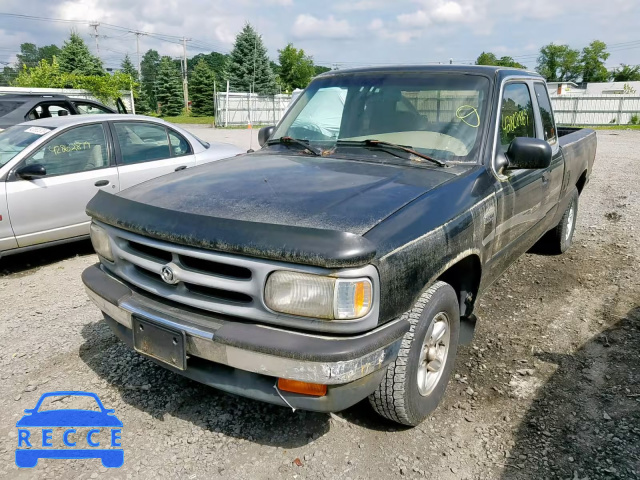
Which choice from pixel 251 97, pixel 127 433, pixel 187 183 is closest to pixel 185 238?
pixel 187 183

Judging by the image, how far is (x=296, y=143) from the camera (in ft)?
12.2

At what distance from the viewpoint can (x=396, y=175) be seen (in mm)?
2875

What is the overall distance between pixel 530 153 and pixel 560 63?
107365 millimetres

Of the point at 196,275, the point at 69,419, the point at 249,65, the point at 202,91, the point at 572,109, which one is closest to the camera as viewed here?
the point at 196,275

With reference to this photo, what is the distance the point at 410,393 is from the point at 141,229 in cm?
155

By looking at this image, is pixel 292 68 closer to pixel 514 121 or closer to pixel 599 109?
pixel 599 109

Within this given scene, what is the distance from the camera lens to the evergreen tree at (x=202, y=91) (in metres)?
51.2

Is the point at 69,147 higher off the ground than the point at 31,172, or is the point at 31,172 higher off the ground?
the point at 69,147

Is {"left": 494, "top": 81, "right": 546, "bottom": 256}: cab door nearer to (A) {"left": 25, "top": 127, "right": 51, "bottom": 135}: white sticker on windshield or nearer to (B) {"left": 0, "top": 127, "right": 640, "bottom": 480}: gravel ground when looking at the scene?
(B) {"left": 0, "top": 127, "right": 640, "bottom": 480}: gravel ground

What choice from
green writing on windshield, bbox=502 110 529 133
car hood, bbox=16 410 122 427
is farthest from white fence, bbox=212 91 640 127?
car hood, bbox=16 410 122 427

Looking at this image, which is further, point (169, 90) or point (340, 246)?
point (169, 90)

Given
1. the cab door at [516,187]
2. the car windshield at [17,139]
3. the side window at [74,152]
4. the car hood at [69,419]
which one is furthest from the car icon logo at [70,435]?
the car windshield at [17,139]

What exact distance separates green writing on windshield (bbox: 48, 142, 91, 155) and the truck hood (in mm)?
3021

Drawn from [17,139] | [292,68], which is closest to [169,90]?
[292,68]
